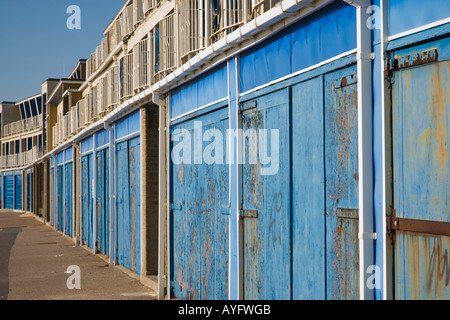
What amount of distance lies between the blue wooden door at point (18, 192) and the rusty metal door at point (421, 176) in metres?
56.6

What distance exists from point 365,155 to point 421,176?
2.06ft

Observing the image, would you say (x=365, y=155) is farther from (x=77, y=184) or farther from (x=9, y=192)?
(x=9, y=192)

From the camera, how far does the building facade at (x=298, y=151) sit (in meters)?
4.49

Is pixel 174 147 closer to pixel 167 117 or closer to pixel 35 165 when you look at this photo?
pixel 167 117

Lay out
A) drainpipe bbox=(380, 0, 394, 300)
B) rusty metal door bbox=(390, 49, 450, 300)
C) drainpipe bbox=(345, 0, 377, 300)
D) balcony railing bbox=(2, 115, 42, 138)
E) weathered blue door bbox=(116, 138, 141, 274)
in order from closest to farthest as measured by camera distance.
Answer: rusty metal door bbox=(390, 49, 450, 300) → drainpipe bbox=(380, 0, 394, 300) → drainpipe bbox=(345, 0, 377, 300) → weathered blue door bbox=(116, 138, 141, 274) → balcony railing bbox=(2, 115, 42, 138)

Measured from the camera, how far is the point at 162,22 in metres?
11.4

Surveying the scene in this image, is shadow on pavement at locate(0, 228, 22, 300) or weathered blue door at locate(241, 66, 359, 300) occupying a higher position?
weathered blue door at locate(241, 66, 359, 300)

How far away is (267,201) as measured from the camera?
709cm

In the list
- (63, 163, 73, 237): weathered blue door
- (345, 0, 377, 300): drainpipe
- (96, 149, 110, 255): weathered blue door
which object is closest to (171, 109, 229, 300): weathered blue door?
(345, 0, 377, 300): drainpipe

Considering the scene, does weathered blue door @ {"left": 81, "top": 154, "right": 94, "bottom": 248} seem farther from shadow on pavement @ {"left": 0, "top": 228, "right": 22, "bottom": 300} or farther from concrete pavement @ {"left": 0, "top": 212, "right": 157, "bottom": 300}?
shadow on pavement @ {"left": 0, "top": 228, "right": 22, "bottom": 300}

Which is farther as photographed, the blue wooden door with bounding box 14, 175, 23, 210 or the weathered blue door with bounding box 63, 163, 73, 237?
the blue wooden door with bounding box 14, 175, 23, 210

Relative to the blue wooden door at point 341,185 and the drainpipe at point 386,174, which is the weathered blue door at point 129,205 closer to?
the blue wooden door at point 341,185

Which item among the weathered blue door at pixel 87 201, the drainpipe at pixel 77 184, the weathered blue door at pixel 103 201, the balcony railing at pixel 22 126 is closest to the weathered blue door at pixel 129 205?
the weathered blue door at pixel 103 201

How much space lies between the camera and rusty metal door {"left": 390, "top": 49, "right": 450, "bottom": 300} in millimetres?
4219
